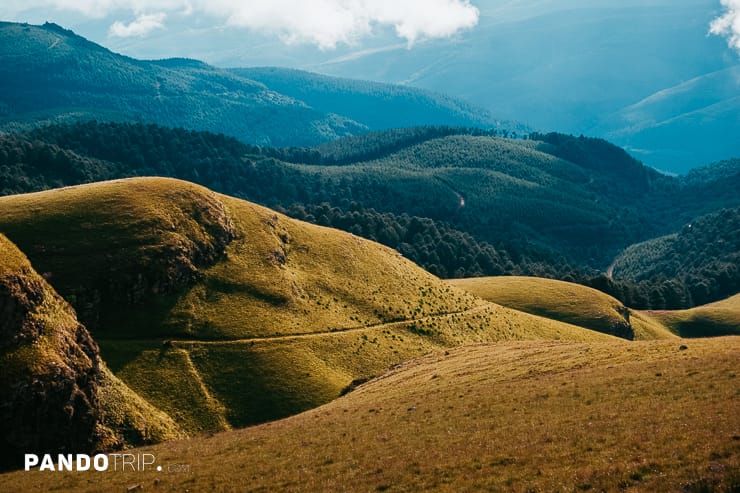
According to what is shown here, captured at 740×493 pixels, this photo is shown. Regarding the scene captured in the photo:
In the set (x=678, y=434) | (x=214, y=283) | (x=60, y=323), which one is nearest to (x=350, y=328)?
(x=214, y=283)

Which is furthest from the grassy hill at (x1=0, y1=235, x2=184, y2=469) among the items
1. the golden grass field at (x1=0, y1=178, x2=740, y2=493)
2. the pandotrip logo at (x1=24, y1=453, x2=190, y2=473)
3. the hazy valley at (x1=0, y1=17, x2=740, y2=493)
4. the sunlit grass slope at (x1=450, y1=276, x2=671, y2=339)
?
the sunlit grass slope at (x1=450, y1=276, x2=671, y2=339)

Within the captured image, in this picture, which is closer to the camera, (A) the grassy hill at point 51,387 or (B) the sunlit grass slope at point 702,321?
(A) the grassy hill at point 51,387

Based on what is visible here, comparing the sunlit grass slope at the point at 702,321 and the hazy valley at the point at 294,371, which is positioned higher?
the hazy valley at the point at 294,371

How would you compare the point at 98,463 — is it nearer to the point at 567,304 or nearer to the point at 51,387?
the point at 51,387

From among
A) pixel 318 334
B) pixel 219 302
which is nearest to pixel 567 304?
pixel 318 334

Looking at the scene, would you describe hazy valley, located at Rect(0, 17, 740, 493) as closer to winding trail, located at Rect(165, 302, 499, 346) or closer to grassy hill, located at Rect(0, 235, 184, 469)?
grassy hill, located at Rect(0, 235, 184, 469)

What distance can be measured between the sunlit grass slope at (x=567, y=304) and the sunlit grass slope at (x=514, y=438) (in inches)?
3172

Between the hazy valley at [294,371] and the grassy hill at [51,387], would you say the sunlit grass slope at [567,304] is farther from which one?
the grassy hill at [51,387]

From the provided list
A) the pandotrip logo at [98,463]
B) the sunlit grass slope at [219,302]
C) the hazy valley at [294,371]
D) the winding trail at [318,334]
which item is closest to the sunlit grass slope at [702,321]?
the hazy valley at [294,371]

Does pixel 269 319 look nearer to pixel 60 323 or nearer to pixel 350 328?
pixel 350 328

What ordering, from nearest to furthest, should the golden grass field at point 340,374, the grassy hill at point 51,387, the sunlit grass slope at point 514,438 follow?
1. the sunlit grass slope at point 514,438
2. the golden grass field at point 340,374
3. the grassy hill at point 51,387

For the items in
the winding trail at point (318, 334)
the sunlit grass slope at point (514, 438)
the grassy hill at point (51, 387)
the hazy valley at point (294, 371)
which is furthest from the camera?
the winding trail at point (318, 334)

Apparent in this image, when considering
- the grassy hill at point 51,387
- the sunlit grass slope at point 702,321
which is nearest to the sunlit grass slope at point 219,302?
the grassy hill at point 51,387

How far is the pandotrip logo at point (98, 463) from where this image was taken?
1763 inches
